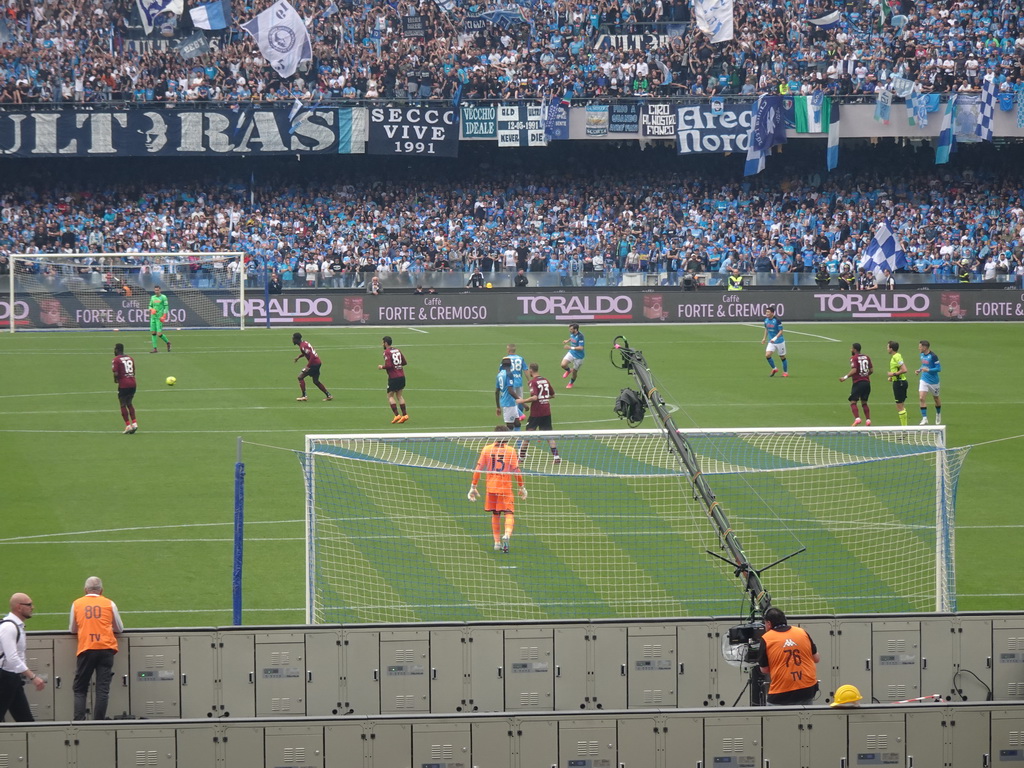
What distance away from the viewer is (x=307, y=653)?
11281 mm

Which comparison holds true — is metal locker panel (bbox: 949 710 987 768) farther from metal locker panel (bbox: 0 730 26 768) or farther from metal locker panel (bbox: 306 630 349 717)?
metal locker panel (bbox: 0 730 26 768)

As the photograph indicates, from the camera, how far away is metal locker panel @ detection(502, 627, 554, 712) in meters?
11.4

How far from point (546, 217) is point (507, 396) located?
35.4 meters

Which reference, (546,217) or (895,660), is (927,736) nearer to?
(895,660)

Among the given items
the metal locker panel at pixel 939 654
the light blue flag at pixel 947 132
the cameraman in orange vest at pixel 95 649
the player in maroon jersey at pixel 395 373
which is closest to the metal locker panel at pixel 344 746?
the cameraman in orange vest at pixel 95 649

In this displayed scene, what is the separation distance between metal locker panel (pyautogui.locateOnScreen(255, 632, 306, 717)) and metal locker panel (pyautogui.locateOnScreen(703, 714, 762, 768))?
3.79m

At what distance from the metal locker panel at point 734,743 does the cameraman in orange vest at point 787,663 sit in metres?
0.98

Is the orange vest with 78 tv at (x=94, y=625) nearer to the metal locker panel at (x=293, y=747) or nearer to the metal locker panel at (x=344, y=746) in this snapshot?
the metal locker panel at (x=293, y=747)

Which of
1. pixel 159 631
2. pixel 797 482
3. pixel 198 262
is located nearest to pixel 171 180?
pixel 198 262

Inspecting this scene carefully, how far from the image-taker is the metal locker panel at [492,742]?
30.2ft

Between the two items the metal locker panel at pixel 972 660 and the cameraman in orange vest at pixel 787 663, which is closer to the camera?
the cameraman in orange vest at pixel 787 663

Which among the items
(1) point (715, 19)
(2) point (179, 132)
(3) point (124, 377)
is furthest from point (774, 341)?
(2) point (179, 132)

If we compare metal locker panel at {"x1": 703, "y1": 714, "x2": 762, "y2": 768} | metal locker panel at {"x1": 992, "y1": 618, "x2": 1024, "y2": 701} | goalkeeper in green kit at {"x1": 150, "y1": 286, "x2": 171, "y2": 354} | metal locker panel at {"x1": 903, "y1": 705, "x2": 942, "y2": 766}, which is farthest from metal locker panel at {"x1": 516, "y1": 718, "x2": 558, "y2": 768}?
goalkeeper in green kit at {"x1": 150, "y1": 286, "x2": 171, "y2": 354}

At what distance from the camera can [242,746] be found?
364 inches
